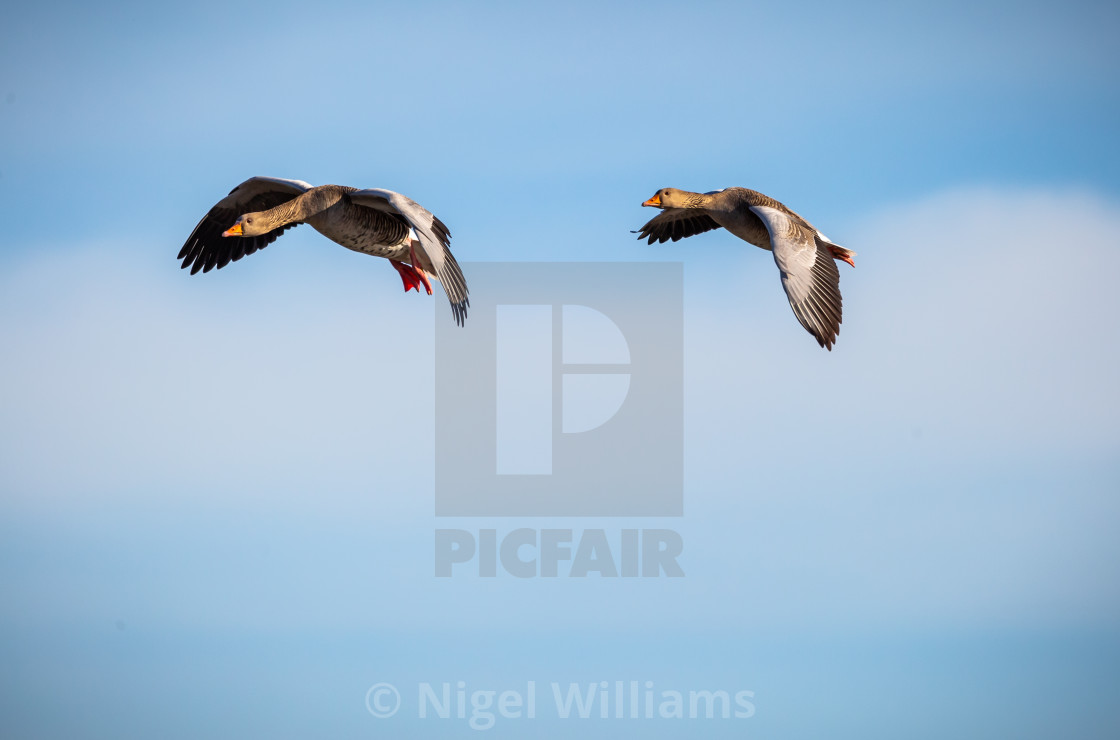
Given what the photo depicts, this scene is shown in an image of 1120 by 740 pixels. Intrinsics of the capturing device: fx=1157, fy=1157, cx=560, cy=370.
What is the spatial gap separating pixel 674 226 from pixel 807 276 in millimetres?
6588

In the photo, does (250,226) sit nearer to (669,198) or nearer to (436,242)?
(436,242)

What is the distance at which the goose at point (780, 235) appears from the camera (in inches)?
739

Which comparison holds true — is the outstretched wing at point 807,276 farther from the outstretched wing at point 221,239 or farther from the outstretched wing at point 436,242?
the outstretched wing at point 221,239

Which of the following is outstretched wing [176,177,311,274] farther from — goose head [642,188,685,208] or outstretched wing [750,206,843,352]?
outstretched wing [750,206,843,352]

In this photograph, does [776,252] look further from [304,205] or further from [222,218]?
[222,218]

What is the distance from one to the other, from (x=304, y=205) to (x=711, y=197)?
7.86 meters

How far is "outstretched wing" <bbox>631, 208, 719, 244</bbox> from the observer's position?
25.1 meters

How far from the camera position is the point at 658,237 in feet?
84.1

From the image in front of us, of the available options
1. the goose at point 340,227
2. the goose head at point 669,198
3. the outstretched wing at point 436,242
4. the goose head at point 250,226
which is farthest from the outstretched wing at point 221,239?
the goose head at point 669,198

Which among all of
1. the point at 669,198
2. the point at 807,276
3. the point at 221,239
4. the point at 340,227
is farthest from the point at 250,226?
the point at 807,276

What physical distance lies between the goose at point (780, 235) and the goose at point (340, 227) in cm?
500

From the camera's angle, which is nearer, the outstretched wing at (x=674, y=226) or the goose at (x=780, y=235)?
the goose at (x=780, y=235)

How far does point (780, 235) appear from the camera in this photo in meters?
20.0

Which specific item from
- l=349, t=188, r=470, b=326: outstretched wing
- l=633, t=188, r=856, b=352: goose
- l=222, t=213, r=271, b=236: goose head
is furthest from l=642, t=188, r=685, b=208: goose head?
l=222, t=213, r=271, b=236: goose head
